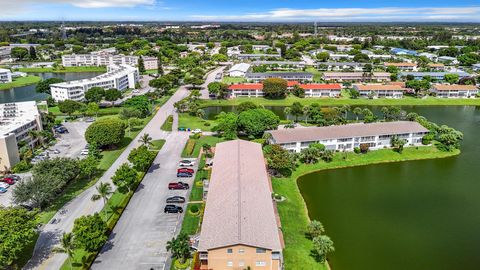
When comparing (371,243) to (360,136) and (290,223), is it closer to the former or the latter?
(290,223)

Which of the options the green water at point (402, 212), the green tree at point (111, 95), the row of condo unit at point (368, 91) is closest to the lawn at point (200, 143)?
the green water at point (402, 212)

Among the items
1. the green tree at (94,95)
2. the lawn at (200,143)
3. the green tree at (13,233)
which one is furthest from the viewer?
the green tree at (94,95)

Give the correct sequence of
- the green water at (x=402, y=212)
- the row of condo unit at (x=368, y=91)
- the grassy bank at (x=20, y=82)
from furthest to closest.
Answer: the grassy bank at (x=20, y=82), the row of condo unit at (x=368, y=91), the green water at (x=402, y=212)

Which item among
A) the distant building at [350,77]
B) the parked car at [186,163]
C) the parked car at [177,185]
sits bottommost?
the parked car at [177,185]

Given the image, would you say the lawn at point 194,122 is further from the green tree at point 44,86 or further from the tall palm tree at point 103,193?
the green tree at point 44,86

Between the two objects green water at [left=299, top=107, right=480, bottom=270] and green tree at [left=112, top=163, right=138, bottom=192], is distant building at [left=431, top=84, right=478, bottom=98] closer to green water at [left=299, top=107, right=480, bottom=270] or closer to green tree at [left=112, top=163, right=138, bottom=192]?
green water at [left=299, top=107, right=480, bottom=270]

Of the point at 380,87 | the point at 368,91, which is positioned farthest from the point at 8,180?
the point at 380,87

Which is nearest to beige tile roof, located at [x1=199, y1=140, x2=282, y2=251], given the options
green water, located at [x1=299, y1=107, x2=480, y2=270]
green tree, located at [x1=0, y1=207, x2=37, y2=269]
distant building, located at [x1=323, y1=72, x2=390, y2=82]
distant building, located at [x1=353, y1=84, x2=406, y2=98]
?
green water, located at [x1=299, y1=107, x2=480, y2=270]

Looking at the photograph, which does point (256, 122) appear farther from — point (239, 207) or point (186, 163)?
point (239, 207)
